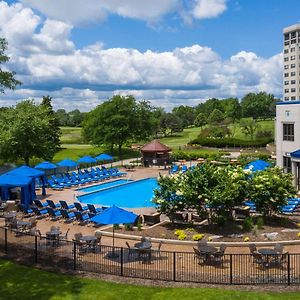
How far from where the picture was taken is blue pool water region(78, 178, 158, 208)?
110 feet

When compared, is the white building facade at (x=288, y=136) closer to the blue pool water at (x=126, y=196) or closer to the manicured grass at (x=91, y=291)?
the blue pool water at (x=126, y=196)

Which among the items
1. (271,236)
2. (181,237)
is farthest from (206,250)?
(271,236)

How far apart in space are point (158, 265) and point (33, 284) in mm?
4685

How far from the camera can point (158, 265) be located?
1656 cm

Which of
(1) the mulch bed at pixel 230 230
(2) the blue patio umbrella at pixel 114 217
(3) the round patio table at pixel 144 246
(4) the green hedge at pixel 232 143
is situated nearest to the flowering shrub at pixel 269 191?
(1) the mulch bed at pixel 230 230

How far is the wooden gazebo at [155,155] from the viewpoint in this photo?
5366 centimetres

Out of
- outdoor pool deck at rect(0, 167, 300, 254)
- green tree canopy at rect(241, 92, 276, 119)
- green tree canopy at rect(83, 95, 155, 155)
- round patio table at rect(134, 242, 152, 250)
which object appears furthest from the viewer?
→ green tree canopy at rect(241, 92, 276, 119)

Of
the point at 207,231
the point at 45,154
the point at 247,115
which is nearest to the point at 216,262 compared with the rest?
the point at 207,231

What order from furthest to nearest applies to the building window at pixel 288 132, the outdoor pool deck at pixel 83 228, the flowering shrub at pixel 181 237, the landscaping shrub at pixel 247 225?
the building window at pixel 288 132
the landscaping shrub at pixel 247 225
the flowering shrub at pixel 181 237
the outdoor pool deck at pixel 83 228

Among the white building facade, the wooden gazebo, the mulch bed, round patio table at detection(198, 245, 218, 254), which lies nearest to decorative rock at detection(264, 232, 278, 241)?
the mulch bed

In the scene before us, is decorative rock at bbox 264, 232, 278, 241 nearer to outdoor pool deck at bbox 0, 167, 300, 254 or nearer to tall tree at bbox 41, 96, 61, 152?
outdoor pool deck at bbox 0, 167, 300, 254

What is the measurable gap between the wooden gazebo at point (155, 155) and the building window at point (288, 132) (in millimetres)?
19771

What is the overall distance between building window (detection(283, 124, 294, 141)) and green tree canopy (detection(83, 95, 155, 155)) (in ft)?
104

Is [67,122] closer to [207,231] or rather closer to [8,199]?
[8,199]
